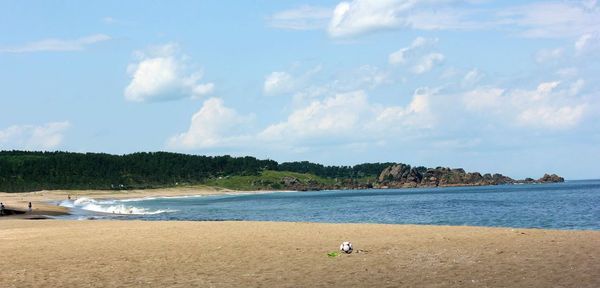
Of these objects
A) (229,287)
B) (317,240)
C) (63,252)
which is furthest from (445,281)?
(63,252)

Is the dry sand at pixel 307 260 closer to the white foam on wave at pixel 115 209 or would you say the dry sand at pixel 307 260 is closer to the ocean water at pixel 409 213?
the ocean water at pixel 409 213

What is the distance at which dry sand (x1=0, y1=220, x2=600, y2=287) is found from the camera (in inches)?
714

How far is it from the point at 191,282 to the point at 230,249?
8.21 m

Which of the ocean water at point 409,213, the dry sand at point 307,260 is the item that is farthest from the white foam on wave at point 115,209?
the dry sand at point 307,260

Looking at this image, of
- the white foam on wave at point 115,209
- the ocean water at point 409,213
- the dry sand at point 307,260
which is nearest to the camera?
the dry sand at point 307,260

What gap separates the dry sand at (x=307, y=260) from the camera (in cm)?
1812

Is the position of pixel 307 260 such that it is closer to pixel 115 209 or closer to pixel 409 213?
pixel 409 213

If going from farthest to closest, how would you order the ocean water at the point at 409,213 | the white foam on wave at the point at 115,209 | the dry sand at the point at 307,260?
the white foam on wave at the point at 115,209, the ocean water at the point at 409,213, the dry sand at the point at 307,260

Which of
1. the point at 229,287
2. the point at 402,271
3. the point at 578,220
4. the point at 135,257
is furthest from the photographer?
the point at 578,220

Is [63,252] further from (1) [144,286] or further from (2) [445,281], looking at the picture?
(2) [445,281]

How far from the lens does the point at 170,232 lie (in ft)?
122

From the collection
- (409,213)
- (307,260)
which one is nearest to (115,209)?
(409,213)

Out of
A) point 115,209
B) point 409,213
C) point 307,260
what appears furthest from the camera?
point 115,209

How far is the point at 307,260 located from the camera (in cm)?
2258
